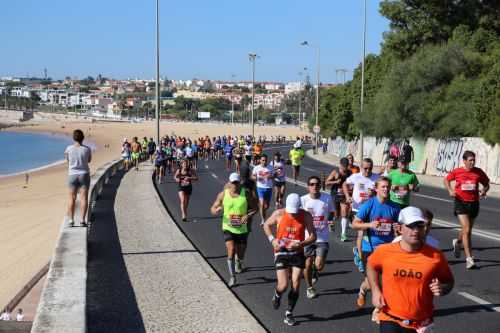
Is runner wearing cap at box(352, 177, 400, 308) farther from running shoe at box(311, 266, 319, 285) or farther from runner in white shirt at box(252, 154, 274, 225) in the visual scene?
runner in white shirt at box(252, 154, 274, 225)

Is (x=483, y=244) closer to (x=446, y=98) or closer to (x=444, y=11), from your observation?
(x=446, y=98)

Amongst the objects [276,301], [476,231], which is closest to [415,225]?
[276,301]

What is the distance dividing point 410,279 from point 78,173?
820 cm

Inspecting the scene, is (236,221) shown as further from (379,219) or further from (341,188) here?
(341,188)

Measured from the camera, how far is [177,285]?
9.98 m

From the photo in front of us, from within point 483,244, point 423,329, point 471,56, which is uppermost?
point 471,56

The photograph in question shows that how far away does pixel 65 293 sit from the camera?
7.55 m

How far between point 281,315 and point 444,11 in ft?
140

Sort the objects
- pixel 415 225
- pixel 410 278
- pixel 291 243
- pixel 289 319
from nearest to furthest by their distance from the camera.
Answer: pixel 415 225 → pixel 410 278 → pixel 289 319 → pixel 291 243

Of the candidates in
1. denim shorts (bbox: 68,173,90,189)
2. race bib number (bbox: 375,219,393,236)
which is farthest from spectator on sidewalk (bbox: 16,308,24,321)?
race bib number (bbox: 375,219,393,236)

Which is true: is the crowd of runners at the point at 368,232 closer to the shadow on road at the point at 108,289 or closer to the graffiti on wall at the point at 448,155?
the shadow on road at the point at 108,289

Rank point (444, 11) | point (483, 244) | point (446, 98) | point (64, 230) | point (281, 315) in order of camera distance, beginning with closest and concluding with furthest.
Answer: point (281, 315) → point (64, 230) → point (483, 244) → point (446, 98) → point (444, 11)

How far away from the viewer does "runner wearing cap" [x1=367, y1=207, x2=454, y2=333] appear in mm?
5344

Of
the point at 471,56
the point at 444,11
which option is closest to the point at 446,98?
the point at 471,56
